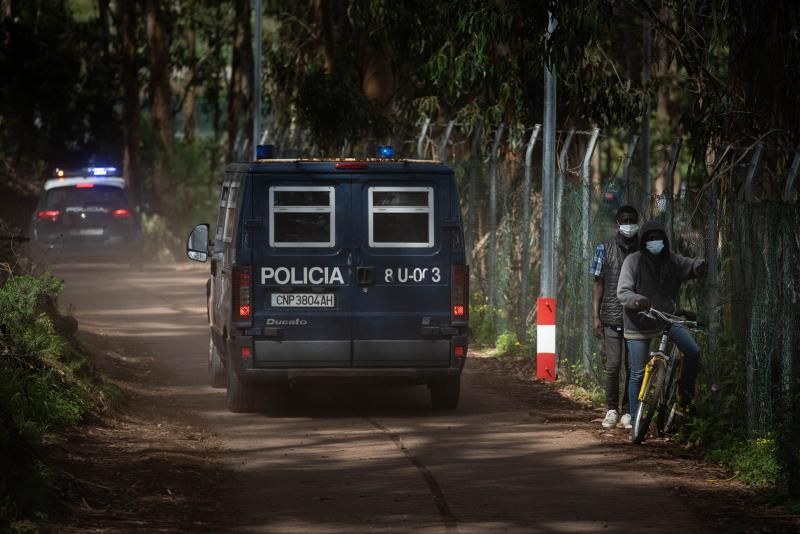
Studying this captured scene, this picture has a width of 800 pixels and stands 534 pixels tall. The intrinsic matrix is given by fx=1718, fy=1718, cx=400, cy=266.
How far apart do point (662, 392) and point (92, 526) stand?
5.03 m

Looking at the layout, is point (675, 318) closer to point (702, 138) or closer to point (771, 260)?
point (771, 260)

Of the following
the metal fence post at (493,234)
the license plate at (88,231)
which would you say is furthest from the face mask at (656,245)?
the license plate at (88,231)

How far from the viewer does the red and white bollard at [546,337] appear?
16938mm

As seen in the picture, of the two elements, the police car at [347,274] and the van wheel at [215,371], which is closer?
the police car at [347,274]

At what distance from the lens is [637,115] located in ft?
77.7

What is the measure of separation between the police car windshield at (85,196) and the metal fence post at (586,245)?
1648cm

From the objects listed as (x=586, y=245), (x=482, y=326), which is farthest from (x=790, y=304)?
(x=482, y=326)

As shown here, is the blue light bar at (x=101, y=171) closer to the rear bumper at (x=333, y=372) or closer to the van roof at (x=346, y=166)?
the van roof at (x=346, y=166)

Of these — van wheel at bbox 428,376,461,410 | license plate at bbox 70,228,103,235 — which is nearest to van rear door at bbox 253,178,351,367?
van wheel at bbox 428,376,461,410

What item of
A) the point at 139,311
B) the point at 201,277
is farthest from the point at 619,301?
the point at 201,277

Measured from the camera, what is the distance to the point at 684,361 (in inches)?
502

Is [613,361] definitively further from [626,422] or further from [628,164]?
[628,164]

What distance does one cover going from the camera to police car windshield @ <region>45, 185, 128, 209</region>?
31664 mm

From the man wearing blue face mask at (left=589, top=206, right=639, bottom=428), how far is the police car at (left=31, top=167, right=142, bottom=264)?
19.0m
